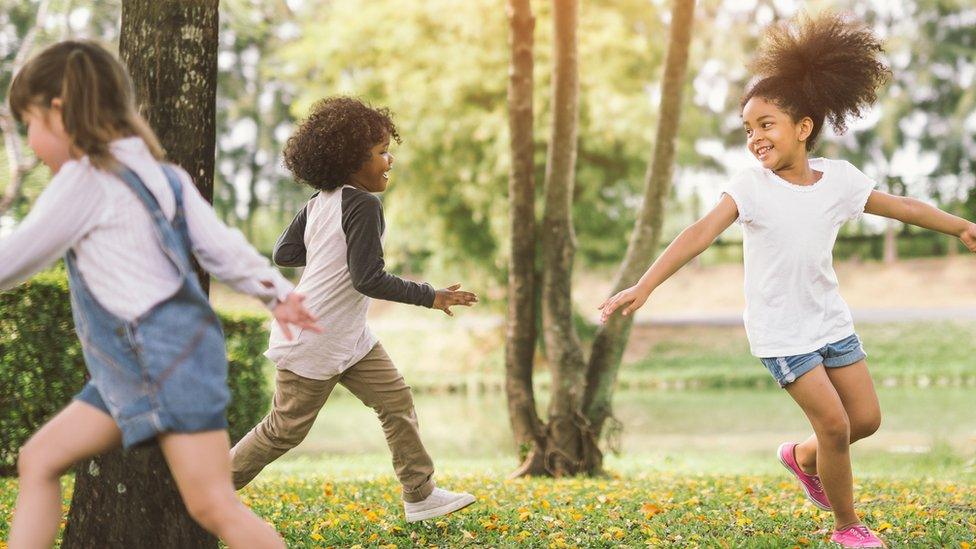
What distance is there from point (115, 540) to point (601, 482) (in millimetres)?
3988

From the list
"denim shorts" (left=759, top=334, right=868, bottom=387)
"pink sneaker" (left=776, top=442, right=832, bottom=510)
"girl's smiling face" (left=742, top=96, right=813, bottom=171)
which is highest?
"girl's smiling face" (left=742, top=96, right=813, bottom=171)

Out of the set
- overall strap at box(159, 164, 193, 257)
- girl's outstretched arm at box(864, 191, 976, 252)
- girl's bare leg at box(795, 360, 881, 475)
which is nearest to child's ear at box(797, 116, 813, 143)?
girl's outstretched arm at box(864, 191, 976, 252)

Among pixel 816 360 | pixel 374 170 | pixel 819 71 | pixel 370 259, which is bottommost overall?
pixel 816 360

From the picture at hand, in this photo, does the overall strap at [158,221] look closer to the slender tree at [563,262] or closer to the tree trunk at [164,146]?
the tree trunk at [164,146]

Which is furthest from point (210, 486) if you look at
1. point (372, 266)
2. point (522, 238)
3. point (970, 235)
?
point (522, 238)

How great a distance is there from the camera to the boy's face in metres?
4.51

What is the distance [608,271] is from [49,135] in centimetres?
2362

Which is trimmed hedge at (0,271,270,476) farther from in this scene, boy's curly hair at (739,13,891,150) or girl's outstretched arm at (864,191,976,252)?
girl's outstretched arm at (864,191,976,252)

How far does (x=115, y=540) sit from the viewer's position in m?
3.90

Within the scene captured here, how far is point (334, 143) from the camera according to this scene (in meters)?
4.46

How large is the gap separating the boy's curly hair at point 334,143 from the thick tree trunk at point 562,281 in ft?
11.6

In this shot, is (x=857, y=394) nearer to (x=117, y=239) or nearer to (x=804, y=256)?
(x=804, y=256)

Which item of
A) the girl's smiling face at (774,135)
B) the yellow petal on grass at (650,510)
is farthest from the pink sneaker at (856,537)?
the girl's smiling face at (774,135)

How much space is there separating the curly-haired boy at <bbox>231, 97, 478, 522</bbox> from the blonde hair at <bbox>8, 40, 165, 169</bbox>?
1380 millimetres
